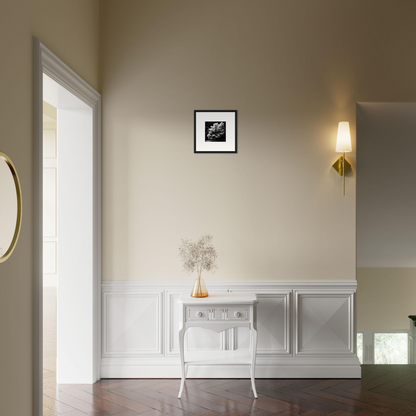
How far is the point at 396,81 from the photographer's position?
12.4ft

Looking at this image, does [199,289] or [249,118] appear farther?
[249,118]

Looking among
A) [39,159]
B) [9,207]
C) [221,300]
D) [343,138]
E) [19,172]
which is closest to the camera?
[9,207]

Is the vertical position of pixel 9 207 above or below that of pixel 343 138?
below

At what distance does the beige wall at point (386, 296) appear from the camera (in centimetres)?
648

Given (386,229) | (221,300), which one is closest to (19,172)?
(221,300)

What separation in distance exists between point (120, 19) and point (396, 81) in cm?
245

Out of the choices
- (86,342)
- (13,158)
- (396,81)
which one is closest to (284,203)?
(396,81)

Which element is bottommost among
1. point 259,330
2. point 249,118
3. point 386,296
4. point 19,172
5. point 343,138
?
point 386,296

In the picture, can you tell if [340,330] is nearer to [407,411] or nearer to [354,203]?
[407,411]

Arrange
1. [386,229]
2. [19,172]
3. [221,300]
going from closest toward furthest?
[19,172] < [221,300] < [386,229]

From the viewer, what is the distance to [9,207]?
216cm

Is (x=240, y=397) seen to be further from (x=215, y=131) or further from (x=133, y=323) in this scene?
(x=215, y=131)

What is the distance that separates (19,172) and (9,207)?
24 centimetres

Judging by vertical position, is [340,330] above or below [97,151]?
below
